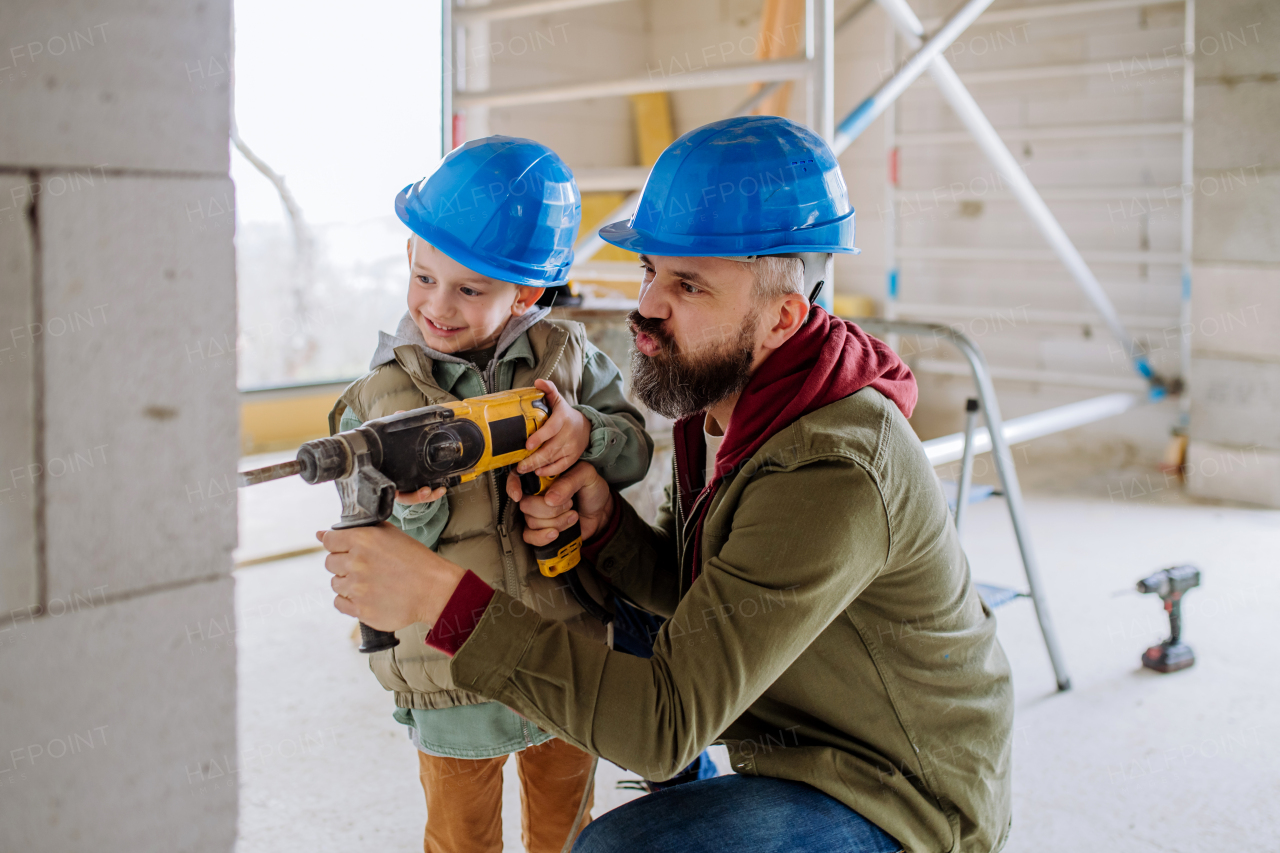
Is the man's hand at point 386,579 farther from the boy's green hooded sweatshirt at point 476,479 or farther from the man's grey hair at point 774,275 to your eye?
the man's grey hair at point 774,275

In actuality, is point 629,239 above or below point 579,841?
above

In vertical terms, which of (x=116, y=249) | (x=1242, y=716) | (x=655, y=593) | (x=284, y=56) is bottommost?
(x=1242, y=716)

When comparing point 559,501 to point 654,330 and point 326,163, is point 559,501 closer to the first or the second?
point 654,330

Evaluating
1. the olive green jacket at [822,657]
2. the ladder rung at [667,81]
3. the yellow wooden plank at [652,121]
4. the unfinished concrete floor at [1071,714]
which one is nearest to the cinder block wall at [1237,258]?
the unfinished concrete floor at [1071,714]

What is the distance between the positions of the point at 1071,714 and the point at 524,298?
2.08m

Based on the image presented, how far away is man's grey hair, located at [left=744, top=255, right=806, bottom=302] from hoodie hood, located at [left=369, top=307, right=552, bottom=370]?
35 cm

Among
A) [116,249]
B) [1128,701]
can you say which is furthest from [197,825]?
[1128,701]

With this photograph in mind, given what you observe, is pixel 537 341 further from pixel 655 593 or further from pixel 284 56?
pixel 284 56

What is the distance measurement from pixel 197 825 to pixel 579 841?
52 centimetres

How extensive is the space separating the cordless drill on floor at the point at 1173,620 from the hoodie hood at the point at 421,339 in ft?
7.38

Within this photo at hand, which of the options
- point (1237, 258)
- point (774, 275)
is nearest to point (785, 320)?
point (774, 275)

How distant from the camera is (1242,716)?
2760 mm

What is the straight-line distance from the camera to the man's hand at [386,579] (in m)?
1.19

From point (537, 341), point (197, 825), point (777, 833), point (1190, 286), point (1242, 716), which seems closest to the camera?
point (197, 825)
